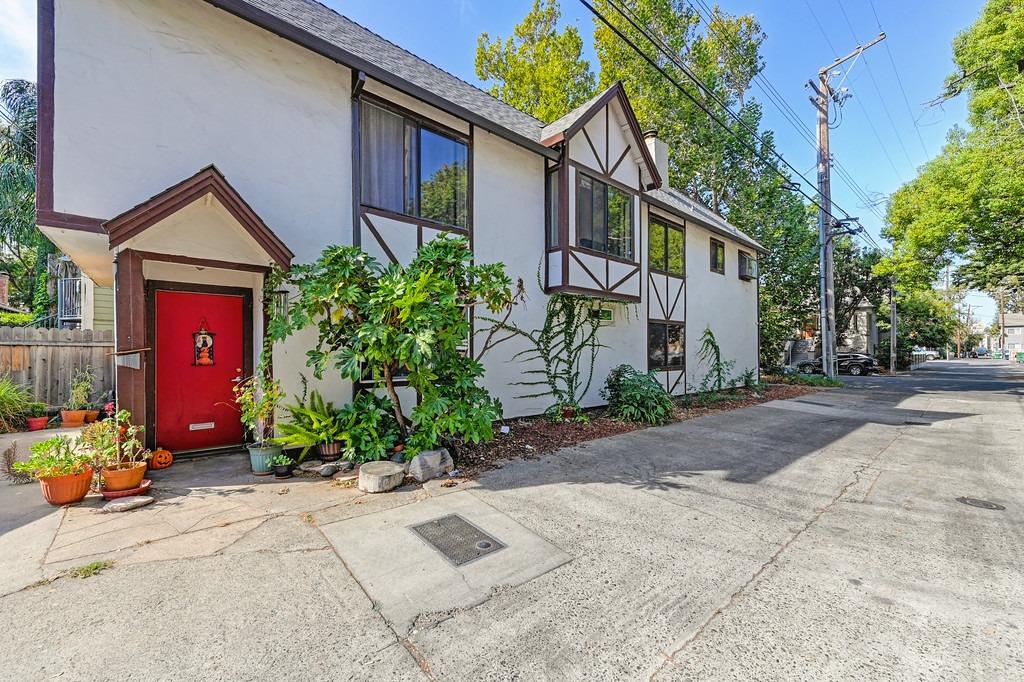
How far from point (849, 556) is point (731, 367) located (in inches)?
494

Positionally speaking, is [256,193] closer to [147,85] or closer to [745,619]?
[147,85]

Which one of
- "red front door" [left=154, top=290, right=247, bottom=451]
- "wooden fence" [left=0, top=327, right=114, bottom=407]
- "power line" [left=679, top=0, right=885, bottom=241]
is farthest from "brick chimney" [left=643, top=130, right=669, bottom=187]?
"wooden fence" [left=0, top=327, right=114, bottom=407]

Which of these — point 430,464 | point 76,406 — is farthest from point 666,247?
point 76,406

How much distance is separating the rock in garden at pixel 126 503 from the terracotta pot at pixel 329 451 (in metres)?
1.76

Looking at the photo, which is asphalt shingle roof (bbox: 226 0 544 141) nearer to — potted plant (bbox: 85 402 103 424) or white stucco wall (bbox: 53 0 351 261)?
white stucco wall (bbox: 53 0 351 261)

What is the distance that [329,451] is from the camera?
17.9 feet

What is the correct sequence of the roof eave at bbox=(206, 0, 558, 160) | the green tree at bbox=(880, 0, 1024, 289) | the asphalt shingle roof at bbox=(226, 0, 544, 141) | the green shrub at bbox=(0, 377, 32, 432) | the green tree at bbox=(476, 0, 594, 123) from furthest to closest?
the green tree at bbox=(476, 0, 594, 123) < the green tree at bbox=(880, 0, 1024, 289) < the green shrub at bbox=(0, 377, 32, 432) < the asphalt shingle roof at bbox=(226, 0, 544, 141) < the roof eave at bbox=(206, 0, 558, 160)

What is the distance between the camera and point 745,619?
8.32ft

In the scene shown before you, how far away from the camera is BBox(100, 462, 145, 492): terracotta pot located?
4062mm

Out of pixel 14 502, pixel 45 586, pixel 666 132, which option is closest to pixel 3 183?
pixel 14 502

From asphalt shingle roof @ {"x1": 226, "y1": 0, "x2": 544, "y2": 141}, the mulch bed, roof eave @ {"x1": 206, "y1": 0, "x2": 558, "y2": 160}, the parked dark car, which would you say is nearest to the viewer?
roof eave @ {"x1": 206, "y1": 0, "x2": 558, "y2": 160}

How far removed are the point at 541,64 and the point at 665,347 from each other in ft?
50.0

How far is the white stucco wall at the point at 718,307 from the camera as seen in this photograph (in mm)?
13164

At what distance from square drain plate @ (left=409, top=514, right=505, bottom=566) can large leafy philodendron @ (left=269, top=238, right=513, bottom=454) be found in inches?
57.2
